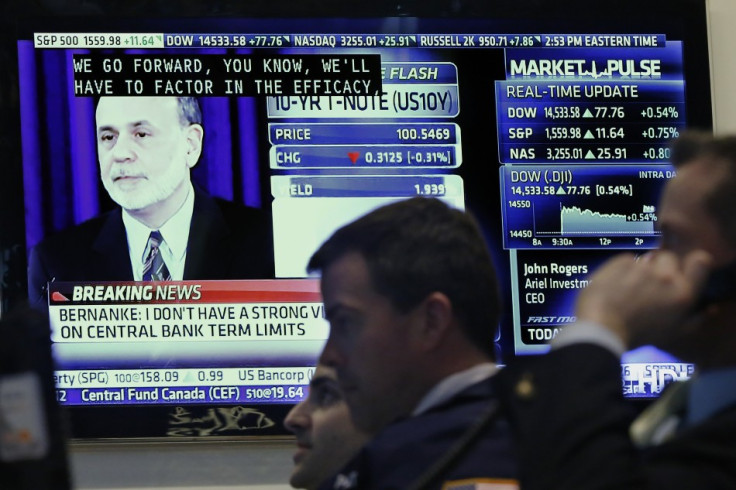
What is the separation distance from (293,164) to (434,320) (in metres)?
1.46

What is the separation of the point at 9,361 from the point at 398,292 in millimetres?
698

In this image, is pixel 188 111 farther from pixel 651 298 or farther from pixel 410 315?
pixel 651 298

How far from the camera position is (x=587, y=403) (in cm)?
122

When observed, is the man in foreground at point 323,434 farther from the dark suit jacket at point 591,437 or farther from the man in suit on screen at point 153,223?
the man in suit on screen at point 153,223

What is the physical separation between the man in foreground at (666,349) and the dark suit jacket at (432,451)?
18cm

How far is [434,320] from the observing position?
162 cm

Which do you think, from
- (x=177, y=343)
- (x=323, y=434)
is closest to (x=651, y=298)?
(x=323, y=434)

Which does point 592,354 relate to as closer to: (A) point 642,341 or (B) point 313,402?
(A) point 642,341

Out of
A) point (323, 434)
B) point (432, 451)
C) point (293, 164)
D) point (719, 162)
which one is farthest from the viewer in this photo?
point (293, 164)

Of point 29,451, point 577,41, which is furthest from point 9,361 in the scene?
point 577,41

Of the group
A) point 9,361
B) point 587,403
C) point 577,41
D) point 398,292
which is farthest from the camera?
point 577,41

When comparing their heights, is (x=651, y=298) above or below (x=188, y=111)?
below

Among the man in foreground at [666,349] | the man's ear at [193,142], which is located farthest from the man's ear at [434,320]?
the man's ear at [193,142]

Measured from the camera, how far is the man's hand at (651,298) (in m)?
1.28
